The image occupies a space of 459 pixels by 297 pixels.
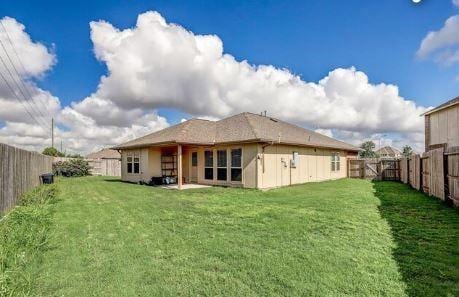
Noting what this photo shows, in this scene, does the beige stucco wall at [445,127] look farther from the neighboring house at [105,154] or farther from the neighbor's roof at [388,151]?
the neighboring house at [105,154]

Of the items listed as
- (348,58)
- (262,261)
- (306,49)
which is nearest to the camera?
(262,261)

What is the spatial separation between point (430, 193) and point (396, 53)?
5.82 meters

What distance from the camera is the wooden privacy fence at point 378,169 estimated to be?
19.7 m

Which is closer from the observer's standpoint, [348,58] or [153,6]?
[153,6]

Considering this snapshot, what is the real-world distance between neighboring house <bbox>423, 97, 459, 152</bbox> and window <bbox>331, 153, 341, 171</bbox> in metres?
5.91

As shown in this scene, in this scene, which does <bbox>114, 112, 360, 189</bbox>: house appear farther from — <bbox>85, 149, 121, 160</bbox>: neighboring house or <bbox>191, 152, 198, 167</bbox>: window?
<bbox>85, 149, 121, 160</bbox>: neighboring house

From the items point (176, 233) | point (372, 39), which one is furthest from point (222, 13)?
point (176, 233)

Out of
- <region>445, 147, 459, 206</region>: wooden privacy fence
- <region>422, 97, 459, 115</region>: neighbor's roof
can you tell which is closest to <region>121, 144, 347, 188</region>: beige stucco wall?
<region>422, 97, 459, 115</region>: neighbor's roof

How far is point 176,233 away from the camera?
18.4ft

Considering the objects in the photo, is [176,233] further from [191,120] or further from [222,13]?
[191,120]

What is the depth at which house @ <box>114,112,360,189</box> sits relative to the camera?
13.9 m

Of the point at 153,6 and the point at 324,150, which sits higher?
the point at 153,6

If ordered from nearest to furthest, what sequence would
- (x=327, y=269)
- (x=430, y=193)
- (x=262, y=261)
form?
1. (x=327, y=269)
2. (x=262, y=261)
3. (x=430, y=193)

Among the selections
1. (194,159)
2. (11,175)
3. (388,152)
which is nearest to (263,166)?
(194,159)
